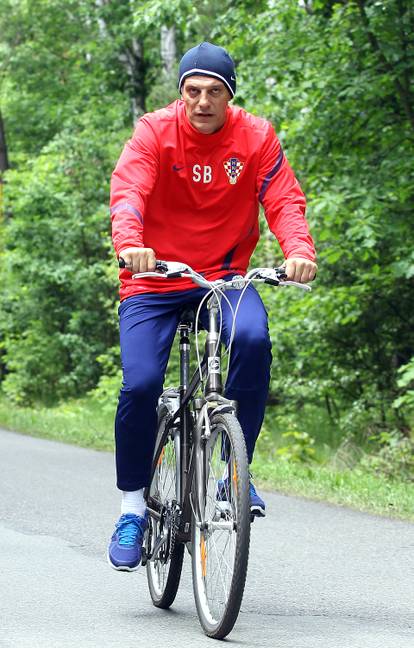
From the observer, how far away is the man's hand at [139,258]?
4.92 m

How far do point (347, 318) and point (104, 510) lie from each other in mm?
5587

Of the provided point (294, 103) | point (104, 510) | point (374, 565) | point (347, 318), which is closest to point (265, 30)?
point (294, 103)

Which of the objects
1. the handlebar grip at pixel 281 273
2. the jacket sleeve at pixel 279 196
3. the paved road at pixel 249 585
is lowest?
the paved road at pixel 249 585

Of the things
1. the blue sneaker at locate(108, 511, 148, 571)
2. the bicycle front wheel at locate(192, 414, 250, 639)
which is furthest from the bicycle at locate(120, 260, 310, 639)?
the blue sneaker at locate(108, 511, 148, 571)

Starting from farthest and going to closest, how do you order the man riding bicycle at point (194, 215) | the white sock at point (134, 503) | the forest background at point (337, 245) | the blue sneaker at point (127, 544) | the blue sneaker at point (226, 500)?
the forest background at point (337, 245) < the white sock at point (134, 503) < the blue sneaker at point (127, 544) < the man riding bicycle at point (194, 215) < the blue sneaker at point (226, 500)

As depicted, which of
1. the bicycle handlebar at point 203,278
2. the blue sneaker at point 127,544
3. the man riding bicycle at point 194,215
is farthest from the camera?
the blue sneaker at point 127,544

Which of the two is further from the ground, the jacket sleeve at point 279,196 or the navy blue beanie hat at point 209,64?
the navy blue beanie hat at point 209,64

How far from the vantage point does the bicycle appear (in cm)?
472

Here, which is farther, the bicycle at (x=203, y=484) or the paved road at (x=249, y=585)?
the paved road at (x=249, y=585)

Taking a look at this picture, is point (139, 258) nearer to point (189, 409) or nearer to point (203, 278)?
point (203, 278)

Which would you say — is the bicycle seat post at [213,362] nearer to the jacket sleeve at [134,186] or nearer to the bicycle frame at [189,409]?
the bicycle frame at [189,409]

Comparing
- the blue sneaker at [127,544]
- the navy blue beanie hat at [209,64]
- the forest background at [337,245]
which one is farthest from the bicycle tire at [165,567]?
the forest background at [337,245]

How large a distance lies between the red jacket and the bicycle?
Answer: 19 centimetres

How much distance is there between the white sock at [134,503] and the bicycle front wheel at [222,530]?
0.48 m
